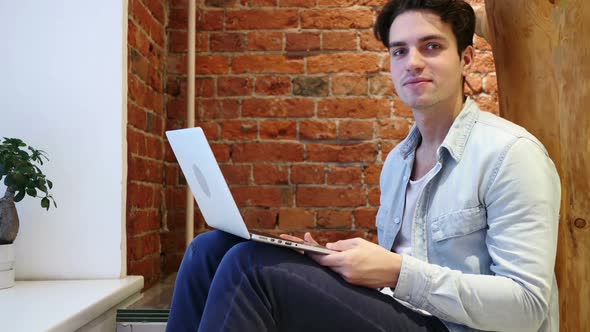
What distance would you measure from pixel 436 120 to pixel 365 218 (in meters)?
1.06

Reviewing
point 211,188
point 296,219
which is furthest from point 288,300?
point 296,219

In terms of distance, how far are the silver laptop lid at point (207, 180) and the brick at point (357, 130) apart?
119 cm

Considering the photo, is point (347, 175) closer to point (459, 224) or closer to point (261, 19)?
point (261, 19)

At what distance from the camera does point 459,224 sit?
1159mm

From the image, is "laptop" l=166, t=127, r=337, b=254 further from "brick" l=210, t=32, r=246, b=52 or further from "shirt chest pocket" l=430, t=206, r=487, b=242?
"brick" l=210, t=32, r=246, b=52

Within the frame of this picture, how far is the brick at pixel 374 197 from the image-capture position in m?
2.37

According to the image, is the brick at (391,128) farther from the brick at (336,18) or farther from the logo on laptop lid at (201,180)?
the logo on laptop lid at (201,180)

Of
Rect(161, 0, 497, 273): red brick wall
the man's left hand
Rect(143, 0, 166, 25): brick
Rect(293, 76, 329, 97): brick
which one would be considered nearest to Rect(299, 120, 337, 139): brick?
Rect(161, 0, 497, 273): red brick wall

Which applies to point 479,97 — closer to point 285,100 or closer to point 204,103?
point 285,100

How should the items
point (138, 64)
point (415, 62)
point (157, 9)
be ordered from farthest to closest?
point (157, 9)
point (138, 64)
point (415, 62)

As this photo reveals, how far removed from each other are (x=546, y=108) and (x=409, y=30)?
366 mm

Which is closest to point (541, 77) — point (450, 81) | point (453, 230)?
point (450, 81)

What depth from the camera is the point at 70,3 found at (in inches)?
72.9

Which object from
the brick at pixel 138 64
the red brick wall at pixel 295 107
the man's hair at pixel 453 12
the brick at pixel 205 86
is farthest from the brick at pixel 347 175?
the man's hair at pixel 453 12
